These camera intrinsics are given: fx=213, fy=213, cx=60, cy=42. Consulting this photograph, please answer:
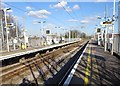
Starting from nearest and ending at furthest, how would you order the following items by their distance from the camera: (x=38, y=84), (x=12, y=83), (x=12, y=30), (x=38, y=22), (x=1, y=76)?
1. (x=38, y=84)
2. (x=12, y=83)
3. (x=1, y=76)
4. (x=38, y=22)
5. (x=12, y=30)

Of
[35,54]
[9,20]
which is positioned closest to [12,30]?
[9,20]

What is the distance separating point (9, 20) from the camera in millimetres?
88312

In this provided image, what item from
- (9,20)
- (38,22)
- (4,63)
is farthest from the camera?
(9,20)

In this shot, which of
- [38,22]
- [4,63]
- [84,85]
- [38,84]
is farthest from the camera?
[38,22]

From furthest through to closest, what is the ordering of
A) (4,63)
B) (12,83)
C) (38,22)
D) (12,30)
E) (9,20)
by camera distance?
(9,20) < (12,30) < (38,22) < (4,63) < (12,83)

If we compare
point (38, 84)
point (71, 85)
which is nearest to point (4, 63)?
point (38, 84)

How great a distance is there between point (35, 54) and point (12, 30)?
52511 millimetres

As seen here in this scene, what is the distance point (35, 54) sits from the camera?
99.2 feet

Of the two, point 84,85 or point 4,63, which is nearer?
point 84,85

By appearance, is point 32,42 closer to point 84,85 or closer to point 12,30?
point 12,30

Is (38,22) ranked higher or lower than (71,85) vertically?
higher

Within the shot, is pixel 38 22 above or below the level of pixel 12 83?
above

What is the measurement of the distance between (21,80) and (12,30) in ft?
230

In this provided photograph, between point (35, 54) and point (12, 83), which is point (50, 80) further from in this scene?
point (35, 54)
